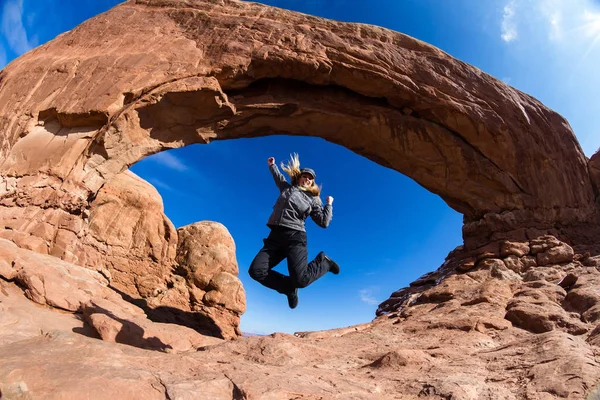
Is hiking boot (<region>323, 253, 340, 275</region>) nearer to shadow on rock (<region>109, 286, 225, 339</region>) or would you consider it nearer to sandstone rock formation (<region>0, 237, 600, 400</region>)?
sandstone rock formation (<region>0, 237, 600, 400</region>)

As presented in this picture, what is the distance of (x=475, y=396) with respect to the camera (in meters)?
3.01

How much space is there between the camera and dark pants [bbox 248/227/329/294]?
16.8ft

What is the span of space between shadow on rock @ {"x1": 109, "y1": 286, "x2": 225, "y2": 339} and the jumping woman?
5120mm

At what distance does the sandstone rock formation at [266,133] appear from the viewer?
16.4 ft

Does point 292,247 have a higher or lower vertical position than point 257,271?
higher

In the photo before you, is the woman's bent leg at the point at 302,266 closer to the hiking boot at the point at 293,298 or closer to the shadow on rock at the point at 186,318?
the hiking boot at the point at 293,298

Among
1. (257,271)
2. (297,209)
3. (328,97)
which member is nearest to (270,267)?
(257,271)

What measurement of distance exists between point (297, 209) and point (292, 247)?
1.75ft

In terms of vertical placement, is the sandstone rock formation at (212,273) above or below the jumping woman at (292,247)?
above

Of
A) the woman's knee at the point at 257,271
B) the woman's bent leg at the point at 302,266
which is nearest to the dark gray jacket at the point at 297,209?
the woman's bent leg at the point at 302,266

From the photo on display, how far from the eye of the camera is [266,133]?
12227 mm

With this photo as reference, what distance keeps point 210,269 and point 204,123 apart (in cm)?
460

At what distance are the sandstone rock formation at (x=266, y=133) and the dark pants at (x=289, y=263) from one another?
2.52 feet

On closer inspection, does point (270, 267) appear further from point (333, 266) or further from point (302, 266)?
point (333, 266)
